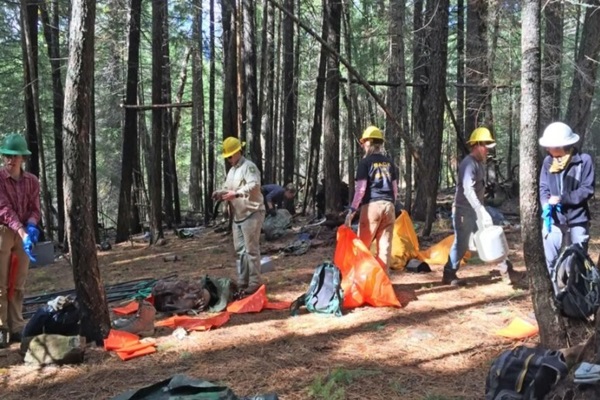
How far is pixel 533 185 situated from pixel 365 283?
241 centimetres

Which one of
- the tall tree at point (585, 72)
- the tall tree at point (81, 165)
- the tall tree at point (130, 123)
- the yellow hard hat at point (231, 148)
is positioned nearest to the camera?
the tall tree at point (81, 165)

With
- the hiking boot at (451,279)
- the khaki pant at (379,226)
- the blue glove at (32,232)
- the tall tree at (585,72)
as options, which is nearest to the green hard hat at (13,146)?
the blue glove at (32,232)

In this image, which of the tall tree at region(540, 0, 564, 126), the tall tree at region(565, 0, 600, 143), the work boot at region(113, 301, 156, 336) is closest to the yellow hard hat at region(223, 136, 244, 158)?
the work boot at region(113, 301, 156, 336)

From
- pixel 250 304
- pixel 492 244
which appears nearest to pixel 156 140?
pixel 250 304

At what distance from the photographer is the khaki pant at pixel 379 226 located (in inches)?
240

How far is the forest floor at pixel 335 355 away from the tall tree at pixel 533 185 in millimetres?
628

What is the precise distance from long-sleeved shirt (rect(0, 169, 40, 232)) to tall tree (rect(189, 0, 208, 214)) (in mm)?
14301

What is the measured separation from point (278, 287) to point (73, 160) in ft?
10.9

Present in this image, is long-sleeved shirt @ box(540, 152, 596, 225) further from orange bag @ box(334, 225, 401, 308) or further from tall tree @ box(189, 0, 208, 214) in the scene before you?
tall tree @ box(189, 0, 208, 214)

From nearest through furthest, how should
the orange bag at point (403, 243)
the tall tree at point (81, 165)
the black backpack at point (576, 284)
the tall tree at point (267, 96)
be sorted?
the black backpack at point (576, 284)
the tall tree at point (81, 165)
the orange bag at point (403, 243)
the tall tree at point (267, 96)

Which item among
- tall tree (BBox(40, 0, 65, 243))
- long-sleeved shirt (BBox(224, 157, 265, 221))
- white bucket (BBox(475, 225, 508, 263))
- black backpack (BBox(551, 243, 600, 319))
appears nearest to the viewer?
black backpack (BBox(551, 243, 600, 319))

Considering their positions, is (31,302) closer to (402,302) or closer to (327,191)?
(402,302)

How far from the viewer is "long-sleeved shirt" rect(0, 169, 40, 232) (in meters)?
4.94

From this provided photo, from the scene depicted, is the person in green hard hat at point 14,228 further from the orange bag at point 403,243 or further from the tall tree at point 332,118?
the tall tree at point 332,118
